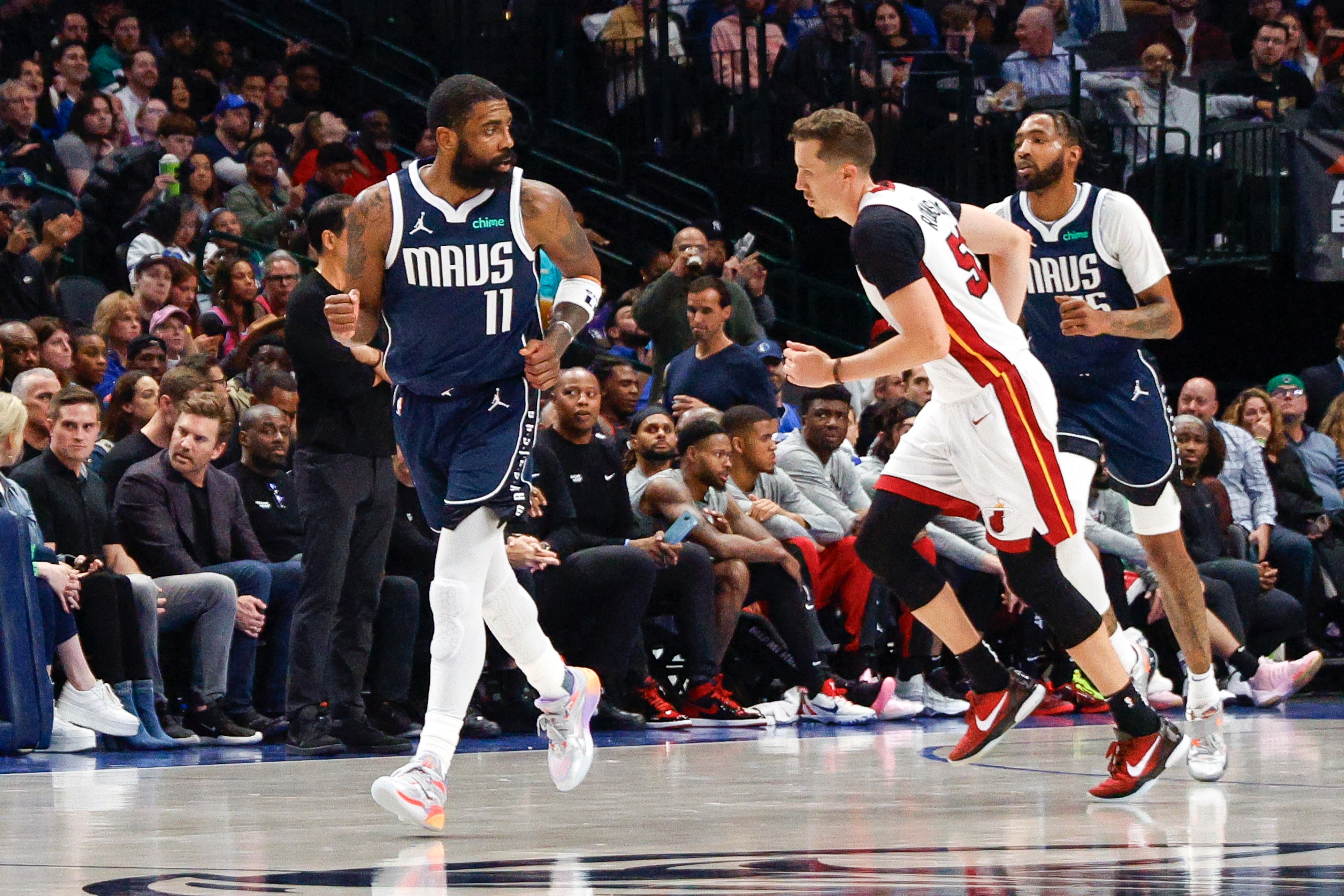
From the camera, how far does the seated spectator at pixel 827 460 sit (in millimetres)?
9977

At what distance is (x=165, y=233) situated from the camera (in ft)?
37.8

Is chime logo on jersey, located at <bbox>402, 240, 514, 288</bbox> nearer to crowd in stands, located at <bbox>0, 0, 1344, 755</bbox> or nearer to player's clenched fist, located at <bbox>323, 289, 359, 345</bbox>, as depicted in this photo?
player's clenched fist, located at <bbox>323, 289, 359, 345</bbox>

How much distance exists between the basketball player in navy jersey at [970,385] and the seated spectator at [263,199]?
7.18 metres

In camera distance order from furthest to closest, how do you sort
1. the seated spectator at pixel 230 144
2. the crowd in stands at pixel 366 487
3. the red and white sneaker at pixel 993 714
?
the seated spectator at pixel 230 144 < the crowd in stands at pixel 366 487 < the red and white sneaker at pixel 993 714

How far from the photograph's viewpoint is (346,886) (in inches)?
156

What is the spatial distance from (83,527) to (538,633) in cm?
315

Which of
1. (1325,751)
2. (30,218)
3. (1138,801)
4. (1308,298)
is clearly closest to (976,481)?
(1138,801)

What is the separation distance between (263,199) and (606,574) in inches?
209

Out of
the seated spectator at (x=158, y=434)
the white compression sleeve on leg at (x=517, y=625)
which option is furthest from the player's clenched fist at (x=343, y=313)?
the seated spectator at (x=158, y=434)

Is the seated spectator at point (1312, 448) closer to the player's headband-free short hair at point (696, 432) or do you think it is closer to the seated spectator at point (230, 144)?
the player's headband-free short hair at point (696, 432)

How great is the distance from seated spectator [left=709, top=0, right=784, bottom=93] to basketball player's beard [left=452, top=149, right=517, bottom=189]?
395 inches

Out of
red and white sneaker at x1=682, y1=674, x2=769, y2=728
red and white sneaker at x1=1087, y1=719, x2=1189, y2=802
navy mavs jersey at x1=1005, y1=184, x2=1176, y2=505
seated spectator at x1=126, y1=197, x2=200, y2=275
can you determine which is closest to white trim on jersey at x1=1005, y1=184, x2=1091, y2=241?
navy mavs jersey at x1=1005, y1=184, x2=1176, y2=505

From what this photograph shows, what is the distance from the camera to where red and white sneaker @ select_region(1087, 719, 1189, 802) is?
552 centimetres

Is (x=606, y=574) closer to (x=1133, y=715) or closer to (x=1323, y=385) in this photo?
(x=1133, y=715)
